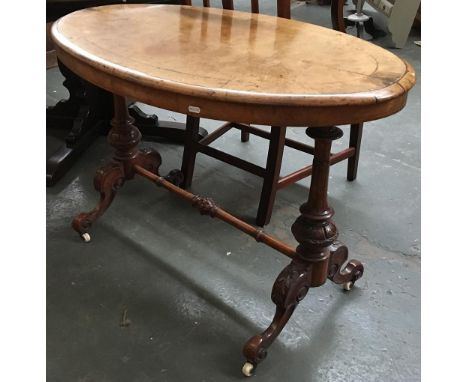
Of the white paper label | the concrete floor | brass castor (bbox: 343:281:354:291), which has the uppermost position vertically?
the white paper label

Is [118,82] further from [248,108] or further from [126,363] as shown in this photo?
[126,363]

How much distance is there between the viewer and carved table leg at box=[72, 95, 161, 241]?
68.9 inches

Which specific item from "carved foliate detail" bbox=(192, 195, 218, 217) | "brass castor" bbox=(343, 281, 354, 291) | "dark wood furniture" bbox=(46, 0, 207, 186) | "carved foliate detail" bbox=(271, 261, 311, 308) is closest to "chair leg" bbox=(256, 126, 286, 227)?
"carved foliate detail" bbox=(192, 195, 218, 217)

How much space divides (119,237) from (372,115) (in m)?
1.15

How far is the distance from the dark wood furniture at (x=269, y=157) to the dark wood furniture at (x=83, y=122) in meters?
0.32

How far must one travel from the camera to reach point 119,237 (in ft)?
5.92

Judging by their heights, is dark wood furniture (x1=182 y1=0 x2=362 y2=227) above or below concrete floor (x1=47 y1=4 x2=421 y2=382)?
above

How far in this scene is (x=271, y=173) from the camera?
70.6 inches

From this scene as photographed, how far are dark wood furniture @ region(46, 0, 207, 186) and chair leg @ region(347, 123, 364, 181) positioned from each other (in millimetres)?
714

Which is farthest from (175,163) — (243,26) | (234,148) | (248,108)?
(248,108)

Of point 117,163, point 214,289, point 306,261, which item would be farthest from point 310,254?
point 117,163

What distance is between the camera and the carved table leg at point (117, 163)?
5.74 ft

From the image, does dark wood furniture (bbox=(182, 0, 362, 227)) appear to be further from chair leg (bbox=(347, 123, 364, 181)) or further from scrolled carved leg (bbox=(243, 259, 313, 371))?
scrolled carved leg (bbox=(243, 259, 313, 371))

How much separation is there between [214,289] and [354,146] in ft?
3.06
